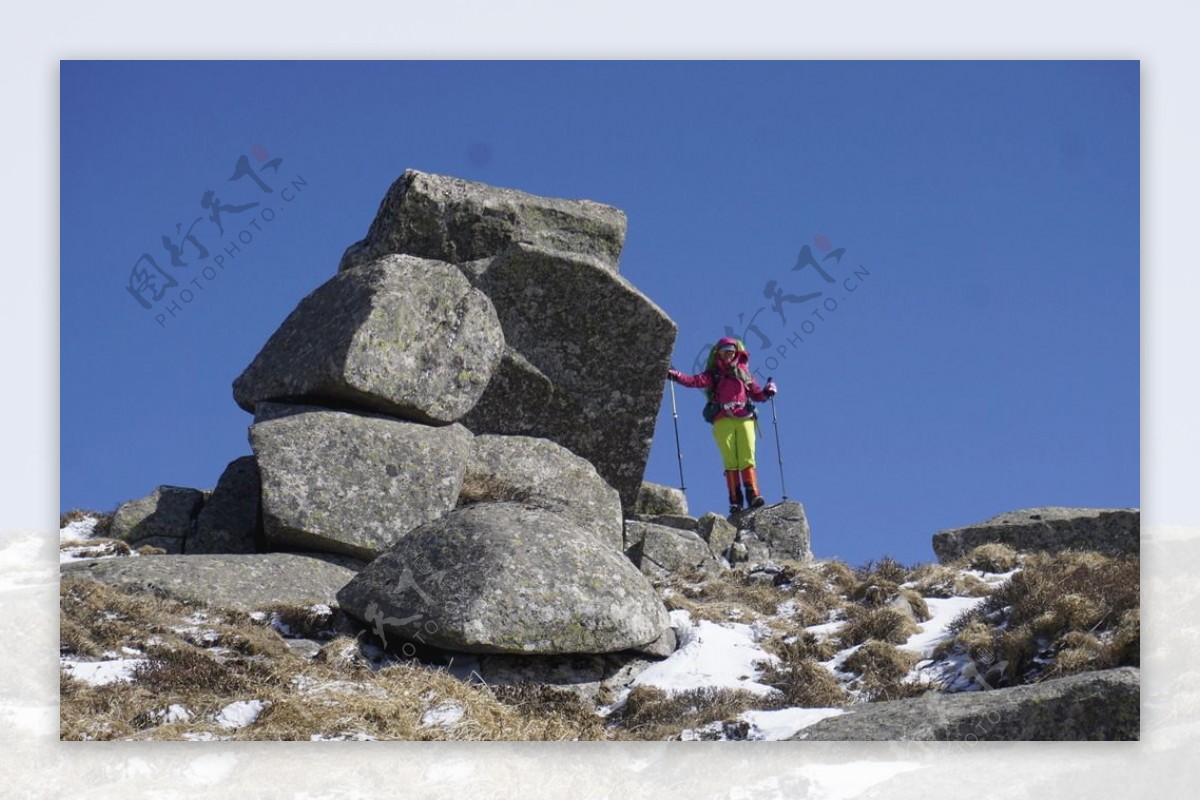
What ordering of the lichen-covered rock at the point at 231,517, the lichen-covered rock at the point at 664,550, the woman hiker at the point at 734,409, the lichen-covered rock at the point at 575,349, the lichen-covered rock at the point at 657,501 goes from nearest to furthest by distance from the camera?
the lichen-covered rock at the point at 231,517
the lichen-covered rock at the point at 664,550
the lichen-covered rock at the point at 575,349
the lichen-covered rock at the point at 657,501
the woman hiker at the point at 734,409

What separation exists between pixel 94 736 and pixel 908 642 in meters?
6.77

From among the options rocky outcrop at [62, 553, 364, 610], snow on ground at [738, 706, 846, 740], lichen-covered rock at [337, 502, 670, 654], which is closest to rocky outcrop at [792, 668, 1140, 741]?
snow on ground at [738, 706, 846, 740]

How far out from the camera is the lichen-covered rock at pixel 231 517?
15.3 m

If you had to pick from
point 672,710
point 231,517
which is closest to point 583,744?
point 672,710

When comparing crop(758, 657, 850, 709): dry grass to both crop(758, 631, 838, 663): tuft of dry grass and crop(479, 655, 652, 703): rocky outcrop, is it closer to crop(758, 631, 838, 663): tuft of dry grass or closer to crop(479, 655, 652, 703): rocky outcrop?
crop(758, 631, 838, 663): tuft of dry grass

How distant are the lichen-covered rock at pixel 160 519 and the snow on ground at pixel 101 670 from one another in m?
4.24

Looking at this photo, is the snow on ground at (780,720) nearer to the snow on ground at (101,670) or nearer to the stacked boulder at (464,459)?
Result: the stacked boulder at (464,459)

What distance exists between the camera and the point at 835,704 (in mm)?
11375

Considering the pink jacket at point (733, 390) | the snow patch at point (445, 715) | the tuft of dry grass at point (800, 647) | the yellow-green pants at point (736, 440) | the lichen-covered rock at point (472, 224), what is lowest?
the snow patch at point (445, 715)

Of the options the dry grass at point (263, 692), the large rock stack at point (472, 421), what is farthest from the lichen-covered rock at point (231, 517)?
the dry grass at point (263, 692)

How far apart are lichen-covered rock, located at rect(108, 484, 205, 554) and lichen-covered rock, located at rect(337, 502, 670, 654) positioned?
3.80 metres

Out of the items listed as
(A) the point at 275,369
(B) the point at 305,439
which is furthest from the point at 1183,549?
(A) the point at 275,369

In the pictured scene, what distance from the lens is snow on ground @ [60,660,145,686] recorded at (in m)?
11.1

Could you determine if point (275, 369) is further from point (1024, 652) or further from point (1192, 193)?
point (1192, 193)
